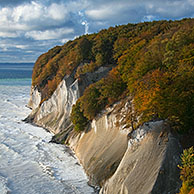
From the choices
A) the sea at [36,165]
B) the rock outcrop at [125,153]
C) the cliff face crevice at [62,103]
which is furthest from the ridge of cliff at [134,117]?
the sea at [36,165]

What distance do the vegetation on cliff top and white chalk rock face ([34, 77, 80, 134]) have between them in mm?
2870

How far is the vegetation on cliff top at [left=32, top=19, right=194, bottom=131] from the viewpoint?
17.9 meters

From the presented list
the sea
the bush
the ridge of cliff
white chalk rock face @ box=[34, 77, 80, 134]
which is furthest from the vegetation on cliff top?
the sea

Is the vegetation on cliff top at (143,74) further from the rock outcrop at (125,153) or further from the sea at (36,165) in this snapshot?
the sea at (36,165)

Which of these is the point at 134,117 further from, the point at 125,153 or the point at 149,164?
the point at 149,164

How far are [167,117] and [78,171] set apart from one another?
35.2 feet

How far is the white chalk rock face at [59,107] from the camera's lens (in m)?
35.6

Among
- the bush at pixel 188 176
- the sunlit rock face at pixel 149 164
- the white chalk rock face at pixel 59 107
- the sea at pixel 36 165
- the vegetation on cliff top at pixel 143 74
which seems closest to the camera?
the bush at pixel 188 176

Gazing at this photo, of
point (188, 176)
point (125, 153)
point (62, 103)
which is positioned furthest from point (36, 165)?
point (188, 176)

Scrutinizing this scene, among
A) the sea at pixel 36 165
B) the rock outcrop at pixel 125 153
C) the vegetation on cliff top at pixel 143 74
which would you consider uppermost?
the vegetation on cliff top at pixel 143 74

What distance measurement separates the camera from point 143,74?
2341 centimetres

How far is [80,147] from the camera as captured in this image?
27516 millimetres

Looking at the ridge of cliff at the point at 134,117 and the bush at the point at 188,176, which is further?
the ridge of cliff at the point at 134,117

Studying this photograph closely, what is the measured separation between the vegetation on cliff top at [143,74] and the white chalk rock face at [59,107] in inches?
113
